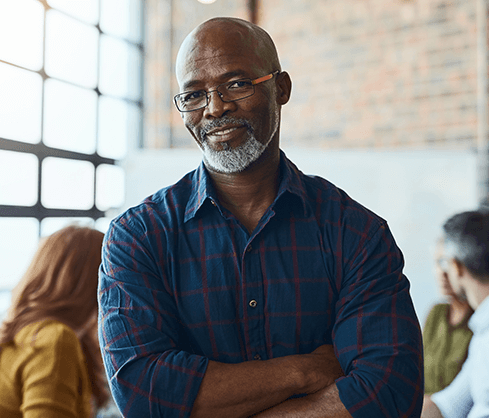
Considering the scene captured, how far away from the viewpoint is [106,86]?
4.41 meters

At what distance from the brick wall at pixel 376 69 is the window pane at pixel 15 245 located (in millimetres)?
2287

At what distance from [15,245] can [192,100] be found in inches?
109

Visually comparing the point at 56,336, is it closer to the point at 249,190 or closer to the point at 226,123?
the point at 249,190

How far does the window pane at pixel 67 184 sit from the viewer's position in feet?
12.2

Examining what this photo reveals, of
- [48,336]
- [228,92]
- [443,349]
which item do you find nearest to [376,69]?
[443,349]

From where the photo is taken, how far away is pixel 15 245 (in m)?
3.45

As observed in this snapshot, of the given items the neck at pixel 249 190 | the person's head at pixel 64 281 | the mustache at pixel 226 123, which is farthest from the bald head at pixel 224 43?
the person's head at pixel 64 281

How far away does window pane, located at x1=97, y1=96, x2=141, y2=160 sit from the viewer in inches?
172

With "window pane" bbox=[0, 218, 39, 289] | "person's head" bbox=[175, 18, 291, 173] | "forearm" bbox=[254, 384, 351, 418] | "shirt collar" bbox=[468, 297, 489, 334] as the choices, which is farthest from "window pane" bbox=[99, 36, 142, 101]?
"forearm" bbox=[254, 384, 351, 418]

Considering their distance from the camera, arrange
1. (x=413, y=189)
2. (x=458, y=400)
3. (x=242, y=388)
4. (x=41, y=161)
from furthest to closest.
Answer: (x=41, y=161)
(x=413, y=189)
(x=458, y=400)
(x=242, y=388)

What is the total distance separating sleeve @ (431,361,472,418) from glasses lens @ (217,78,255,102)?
1.41 metres

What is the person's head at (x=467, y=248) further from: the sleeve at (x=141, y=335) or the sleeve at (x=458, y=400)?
the sleeve at (x=141, y=335)

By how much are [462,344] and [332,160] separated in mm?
1375

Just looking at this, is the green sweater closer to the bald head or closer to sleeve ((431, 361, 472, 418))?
sleeve ((431, 361, 472, 418))
